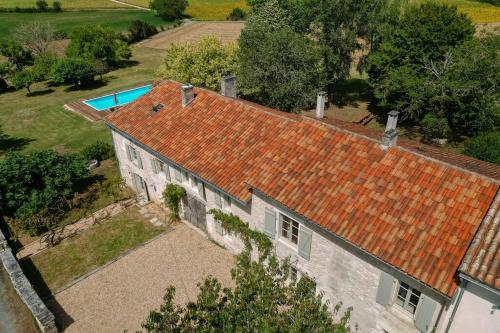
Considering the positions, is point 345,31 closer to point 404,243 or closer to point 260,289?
point 404,243

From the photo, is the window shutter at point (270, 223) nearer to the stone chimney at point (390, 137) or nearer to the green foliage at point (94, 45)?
the stone chimney at point (390, 137)

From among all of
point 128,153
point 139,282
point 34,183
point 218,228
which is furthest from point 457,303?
point 34,183

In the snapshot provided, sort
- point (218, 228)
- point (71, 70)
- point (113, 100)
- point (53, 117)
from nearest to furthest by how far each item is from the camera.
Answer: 1. point (218, 228)
2. point (53, 117)
3. point (113, 100)
4. point (71, 70)

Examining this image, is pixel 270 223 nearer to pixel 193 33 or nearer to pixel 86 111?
pixel 86 111

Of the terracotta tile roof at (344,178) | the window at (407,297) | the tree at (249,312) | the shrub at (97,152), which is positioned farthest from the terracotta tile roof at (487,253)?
the shrub at (97,152)

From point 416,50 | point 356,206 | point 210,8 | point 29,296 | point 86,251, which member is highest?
point 416,50

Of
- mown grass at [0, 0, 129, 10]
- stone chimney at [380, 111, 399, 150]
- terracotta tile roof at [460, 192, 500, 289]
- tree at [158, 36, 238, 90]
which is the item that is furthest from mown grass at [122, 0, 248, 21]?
terracotta tile roof at [460, 192, 500, 289]
